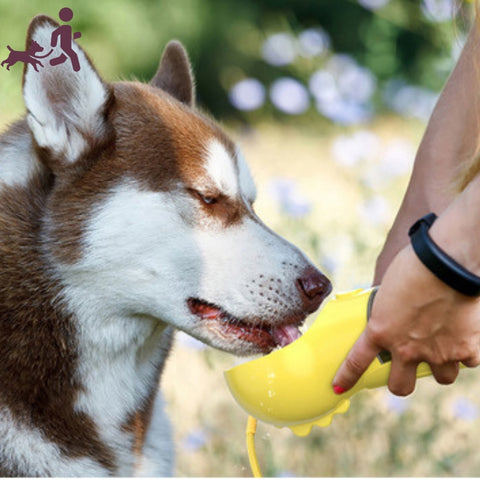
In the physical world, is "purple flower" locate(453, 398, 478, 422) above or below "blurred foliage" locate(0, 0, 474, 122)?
above

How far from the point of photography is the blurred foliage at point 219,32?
7.50 meters

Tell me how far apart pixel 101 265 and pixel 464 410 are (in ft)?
5.31

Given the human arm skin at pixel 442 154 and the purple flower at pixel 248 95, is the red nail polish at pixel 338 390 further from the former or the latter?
the purple flower at pixel 248 95

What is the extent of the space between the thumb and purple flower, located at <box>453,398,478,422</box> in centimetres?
130

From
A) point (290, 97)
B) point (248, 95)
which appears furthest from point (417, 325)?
point (248, 95)

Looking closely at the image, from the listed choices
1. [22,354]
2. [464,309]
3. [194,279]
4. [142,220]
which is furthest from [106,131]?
[464,309]

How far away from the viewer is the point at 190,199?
7.95 ft

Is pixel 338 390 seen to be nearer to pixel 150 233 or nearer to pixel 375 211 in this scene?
pixel 150 233

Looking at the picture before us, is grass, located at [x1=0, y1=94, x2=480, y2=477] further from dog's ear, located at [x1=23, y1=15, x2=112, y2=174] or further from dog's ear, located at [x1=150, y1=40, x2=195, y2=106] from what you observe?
dog's ear, located at [x1=23, y1=15, x2=112, y2=174]

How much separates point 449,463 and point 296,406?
1296 mm

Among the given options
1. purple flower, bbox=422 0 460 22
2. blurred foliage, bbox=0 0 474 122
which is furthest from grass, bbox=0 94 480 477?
blurred foliage, bbox=0 0 474 122

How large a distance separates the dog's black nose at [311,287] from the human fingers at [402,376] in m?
0.42

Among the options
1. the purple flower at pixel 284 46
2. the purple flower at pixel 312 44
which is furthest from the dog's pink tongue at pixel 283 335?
the purple flower at pixel 284 46

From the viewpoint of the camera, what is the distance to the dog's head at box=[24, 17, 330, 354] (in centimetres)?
236
